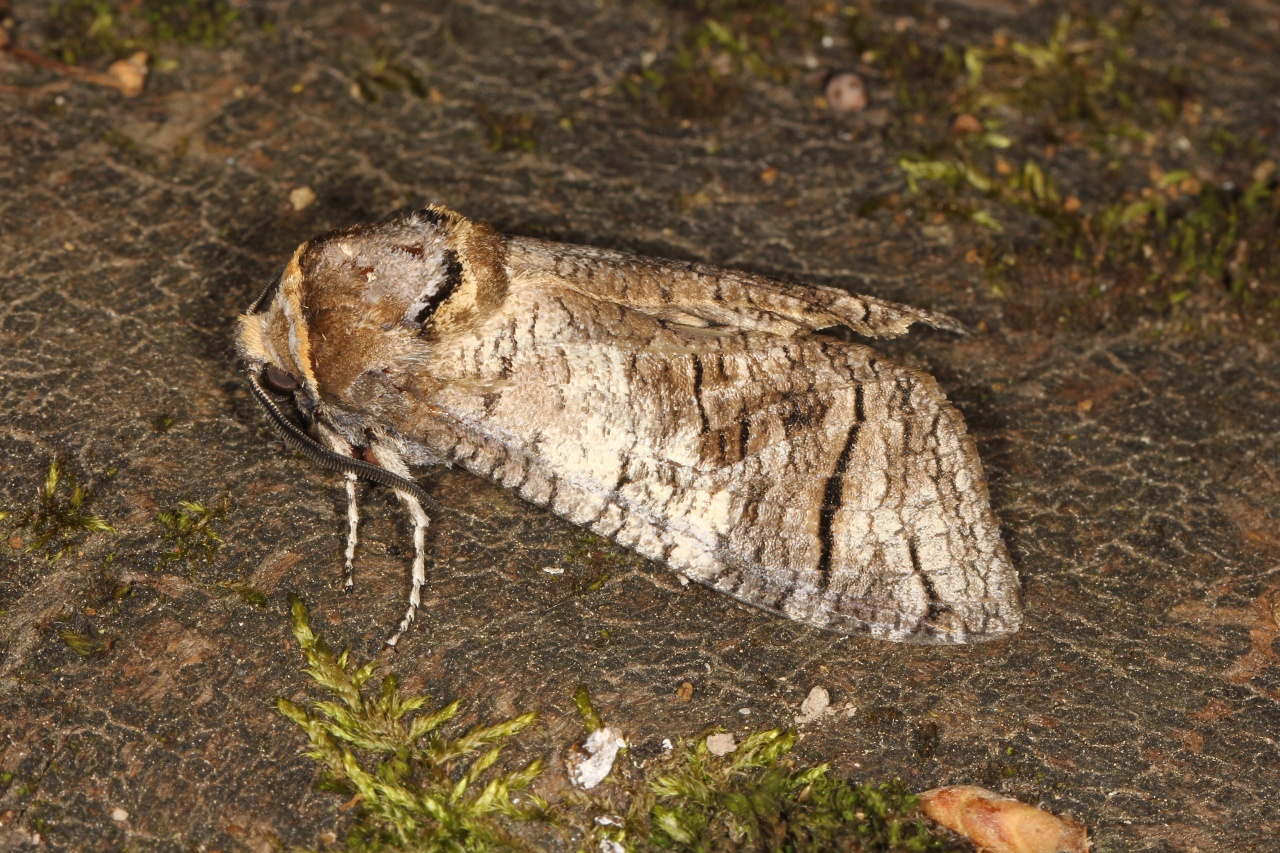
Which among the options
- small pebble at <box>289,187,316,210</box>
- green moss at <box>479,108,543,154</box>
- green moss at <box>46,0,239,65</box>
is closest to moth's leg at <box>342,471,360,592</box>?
small pebble at <box>289,187,316,210</box>

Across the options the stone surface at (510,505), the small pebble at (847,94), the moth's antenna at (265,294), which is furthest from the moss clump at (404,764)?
the small pebble at (847,94)

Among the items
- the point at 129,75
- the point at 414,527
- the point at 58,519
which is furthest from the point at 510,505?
the point at 129,75

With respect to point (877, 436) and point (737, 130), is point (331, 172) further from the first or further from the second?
point (877, 436)

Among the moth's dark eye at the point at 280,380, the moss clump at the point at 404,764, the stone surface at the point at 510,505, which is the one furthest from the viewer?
the moth's dark eye at the point at 280,380

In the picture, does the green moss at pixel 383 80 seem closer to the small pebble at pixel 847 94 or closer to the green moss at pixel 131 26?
the green moss at pixel 131 26

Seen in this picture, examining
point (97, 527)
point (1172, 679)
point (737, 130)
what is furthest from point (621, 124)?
point (1172, 679)

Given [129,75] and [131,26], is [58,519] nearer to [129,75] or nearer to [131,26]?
[129,75]
